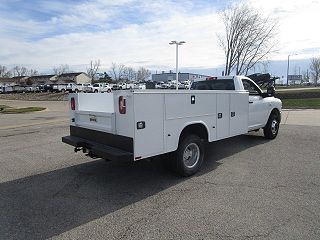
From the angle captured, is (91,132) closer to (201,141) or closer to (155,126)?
(155,126)

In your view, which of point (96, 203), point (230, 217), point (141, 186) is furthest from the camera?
point (141, 186)

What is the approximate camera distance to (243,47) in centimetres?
3612

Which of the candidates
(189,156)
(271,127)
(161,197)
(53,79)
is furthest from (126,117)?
(53,79)

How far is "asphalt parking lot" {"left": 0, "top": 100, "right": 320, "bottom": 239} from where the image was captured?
12.6 feet

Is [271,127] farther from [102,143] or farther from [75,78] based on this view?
[75,78]

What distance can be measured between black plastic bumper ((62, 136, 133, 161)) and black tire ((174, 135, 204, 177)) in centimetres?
115

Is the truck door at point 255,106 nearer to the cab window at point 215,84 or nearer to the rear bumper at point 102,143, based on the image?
the cab window at point 215,84

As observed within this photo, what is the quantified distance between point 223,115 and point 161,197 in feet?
8.17

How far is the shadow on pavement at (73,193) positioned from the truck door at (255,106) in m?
1.69

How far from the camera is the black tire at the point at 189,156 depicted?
564 centimetres

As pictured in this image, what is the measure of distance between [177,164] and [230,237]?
7.04 ft

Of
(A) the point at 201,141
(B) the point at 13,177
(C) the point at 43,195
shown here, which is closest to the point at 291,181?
(A) the point at 201,141

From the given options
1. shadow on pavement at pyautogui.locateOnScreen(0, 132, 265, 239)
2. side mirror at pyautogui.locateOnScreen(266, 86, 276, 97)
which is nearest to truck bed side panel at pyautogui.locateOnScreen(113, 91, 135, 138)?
shadow on pavement at pyautogui.locateOnScreen(0, 132, 265, 239)

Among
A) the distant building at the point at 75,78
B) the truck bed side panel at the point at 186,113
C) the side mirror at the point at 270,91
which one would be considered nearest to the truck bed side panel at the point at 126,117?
the truck bed side panel at the point at 186,113
